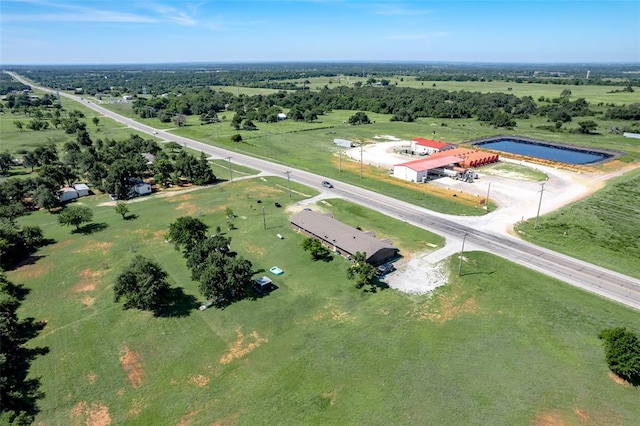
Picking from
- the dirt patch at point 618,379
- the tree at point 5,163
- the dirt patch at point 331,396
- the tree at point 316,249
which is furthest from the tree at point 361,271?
the tree at point 5,163

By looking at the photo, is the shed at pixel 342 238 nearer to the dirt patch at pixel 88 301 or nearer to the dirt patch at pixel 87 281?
the dirt patch at pixel 87 281

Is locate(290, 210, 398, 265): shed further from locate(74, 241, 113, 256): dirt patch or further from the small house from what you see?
locate(74, 241, 113, 256): dirt patch

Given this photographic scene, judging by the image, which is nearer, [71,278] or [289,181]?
[71,278]

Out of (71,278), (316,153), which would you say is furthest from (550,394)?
(316,153)

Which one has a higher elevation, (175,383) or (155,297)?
(155,297)

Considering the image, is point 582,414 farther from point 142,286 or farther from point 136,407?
point 142,286

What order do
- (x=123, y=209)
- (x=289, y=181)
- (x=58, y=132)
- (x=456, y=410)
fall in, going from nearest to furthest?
(x=456, y=410), (x=123, y=209), (x=289, y=181), (x=58, y=132)

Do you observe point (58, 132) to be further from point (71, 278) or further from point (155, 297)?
point (155, 297)

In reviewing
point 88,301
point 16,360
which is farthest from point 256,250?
point 16,360
